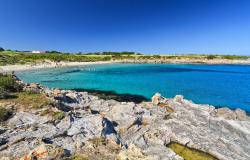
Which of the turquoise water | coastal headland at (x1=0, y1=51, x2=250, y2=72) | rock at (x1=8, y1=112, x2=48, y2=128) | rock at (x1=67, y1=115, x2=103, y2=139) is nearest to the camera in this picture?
rock at (x1=67, y1=115, x2=103, y2=139)

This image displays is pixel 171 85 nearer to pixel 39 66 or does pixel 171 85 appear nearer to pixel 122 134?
pixel 122 134

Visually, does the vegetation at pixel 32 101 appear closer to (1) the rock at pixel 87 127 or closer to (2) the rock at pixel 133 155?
(1) the rock at pixel 87 127

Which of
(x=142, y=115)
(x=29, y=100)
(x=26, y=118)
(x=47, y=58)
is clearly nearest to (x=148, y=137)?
(x=142, y=115)

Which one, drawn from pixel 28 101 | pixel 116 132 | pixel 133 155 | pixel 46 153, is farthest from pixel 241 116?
pixel 28 101

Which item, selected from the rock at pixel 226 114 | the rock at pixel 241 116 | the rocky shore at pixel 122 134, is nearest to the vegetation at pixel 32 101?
the rocky shore at pixel 122 134

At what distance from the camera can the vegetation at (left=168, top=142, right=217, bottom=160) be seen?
13960 mm

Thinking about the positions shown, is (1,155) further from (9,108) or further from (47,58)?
(47,58)

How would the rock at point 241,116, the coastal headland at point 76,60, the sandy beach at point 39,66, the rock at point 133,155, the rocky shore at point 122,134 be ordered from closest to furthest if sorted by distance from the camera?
the rock at point 133,155 → the rocky shore at point 122,134 → the rock at point 241,116 → the sandy beach at point 39,66 → the coastal headland at point 76,60

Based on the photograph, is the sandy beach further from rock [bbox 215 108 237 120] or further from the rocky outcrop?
rock [bbox 215 108 237 120]

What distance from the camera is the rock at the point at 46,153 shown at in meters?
10.2

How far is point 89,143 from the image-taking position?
40.5 feet

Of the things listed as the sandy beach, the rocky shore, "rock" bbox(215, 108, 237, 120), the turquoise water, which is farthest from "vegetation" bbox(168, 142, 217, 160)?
the sandy beach

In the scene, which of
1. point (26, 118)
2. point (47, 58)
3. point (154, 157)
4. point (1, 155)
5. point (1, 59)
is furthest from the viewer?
point (47, 58)

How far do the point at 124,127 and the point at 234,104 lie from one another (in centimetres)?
2630
